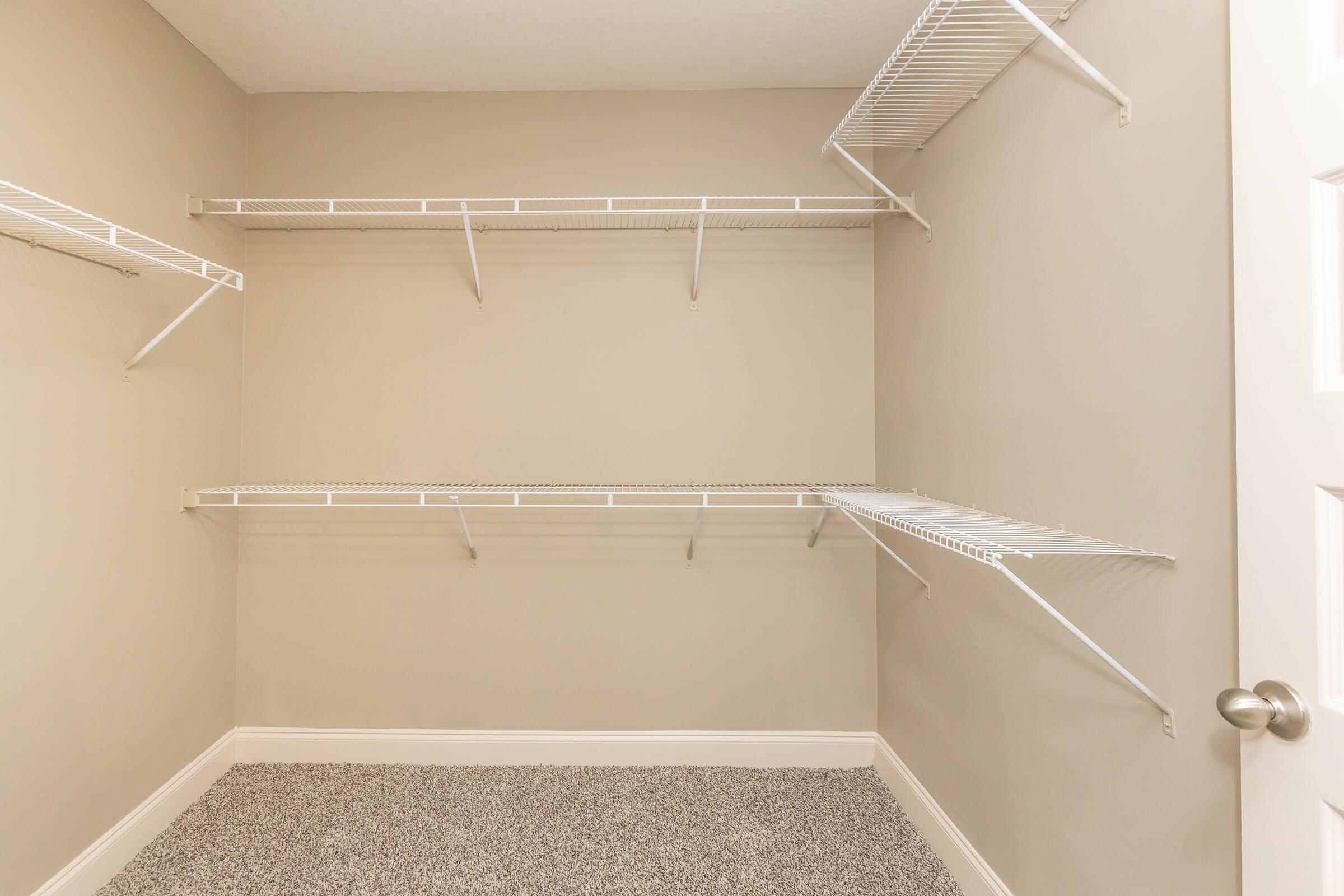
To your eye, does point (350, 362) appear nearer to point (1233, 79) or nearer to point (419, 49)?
point (419, 49)

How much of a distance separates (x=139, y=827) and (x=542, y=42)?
8.08 ft

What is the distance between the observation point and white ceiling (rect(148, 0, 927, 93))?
5.79 feet

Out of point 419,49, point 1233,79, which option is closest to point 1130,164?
point 1233,79

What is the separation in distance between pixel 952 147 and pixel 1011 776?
1.55 meters

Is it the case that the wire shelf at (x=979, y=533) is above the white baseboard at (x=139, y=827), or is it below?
above

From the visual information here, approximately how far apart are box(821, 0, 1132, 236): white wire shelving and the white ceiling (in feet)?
1.03

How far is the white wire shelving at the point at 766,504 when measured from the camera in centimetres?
110

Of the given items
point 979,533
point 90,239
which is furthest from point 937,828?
point 90,239

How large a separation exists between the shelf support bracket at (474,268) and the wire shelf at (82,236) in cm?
65

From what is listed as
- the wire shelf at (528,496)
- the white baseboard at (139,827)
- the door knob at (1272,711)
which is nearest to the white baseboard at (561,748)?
the white baseboard at (139,827)

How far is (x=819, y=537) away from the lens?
7.31 ft

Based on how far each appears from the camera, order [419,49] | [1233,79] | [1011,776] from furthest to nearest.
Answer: [419,49], [1011,776], [1233,79]

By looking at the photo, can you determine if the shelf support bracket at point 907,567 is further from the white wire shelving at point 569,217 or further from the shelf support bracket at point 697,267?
the white wire shelving at point 569,217

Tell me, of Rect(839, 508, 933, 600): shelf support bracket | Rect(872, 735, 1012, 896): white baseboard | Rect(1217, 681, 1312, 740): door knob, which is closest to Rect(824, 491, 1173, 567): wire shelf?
Rect(839, 508, 933, 600): shelf support bracket
